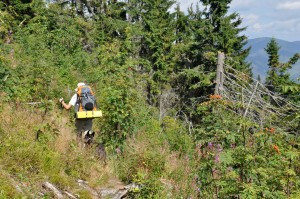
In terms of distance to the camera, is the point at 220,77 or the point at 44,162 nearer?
the point at 44,162

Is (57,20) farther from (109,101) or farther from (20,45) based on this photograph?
(109,101)

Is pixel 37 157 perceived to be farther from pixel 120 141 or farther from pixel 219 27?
pixel 219 27

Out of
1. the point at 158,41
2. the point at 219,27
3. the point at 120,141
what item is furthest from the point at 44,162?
the point at 158,41

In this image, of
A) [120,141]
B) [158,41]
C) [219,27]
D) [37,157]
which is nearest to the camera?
[37,157]

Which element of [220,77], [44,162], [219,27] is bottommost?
[44,162]

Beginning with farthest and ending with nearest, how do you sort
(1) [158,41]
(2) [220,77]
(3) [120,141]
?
(1) [158,41]
(2) [220,77]
(3) [120,141]

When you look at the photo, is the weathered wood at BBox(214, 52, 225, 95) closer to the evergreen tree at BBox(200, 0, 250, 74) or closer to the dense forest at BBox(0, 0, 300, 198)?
the dense forest at BBox(0, 0, 300, 198)

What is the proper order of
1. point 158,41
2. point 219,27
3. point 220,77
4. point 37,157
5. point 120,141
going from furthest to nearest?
1. point 158,41
2. point 219,27
3. point 220,77
4. point 120,141
5. point 37,157

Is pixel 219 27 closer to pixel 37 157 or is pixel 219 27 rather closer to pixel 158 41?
pixel 158 41

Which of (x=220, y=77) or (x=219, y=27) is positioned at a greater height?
(x=219, y=27)

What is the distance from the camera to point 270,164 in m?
4.67

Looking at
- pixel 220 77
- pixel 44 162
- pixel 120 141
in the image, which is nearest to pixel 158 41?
pixel 220 77

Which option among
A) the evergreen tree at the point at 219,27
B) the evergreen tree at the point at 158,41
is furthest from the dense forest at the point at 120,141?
the evergreen tree at the point at 158,41

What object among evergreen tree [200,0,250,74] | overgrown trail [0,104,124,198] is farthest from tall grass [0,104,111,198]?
evergreen tree [200,0,250,74]
